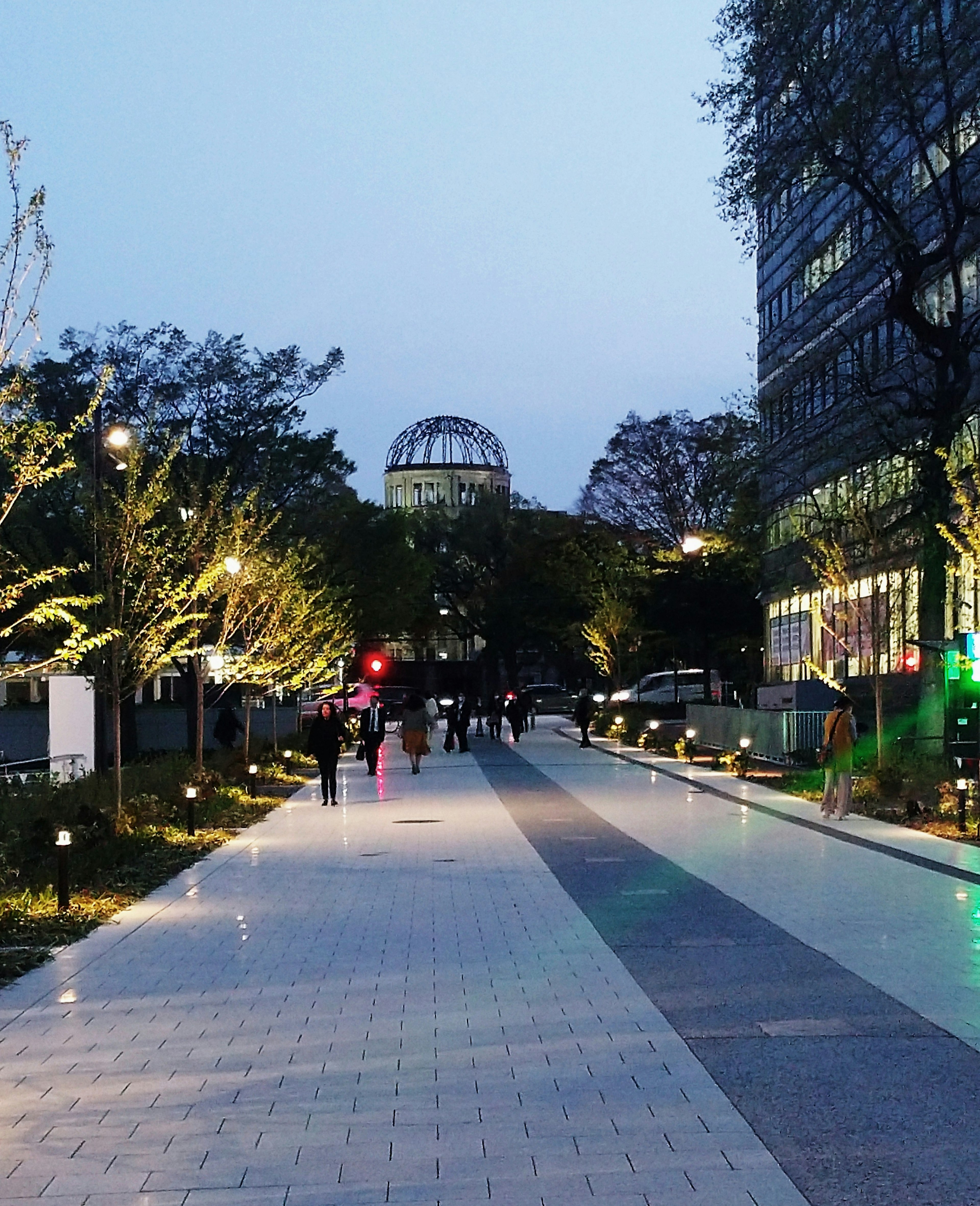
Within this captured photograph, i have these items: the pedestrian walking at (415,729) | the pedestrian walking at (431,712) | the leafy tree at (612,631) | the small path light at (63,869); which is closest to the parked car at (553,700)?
the leafy tree at (612,631)

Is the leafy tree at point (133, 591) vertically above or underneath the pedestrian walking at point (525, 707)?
above

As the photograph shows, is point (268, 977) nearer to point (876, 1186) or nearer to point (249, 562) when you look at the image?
point (876, 1186)

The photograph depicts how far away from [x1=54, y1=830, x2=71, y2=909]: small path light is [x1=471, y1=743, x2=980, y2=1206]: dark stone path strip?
4.44 meters

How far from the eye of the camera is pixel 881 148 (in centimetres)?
3272

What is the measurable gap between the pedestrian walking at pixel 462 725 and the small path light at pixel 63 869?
34109 mm

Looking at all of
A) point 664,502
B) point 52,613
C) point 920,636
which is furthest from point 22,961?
point 664,502

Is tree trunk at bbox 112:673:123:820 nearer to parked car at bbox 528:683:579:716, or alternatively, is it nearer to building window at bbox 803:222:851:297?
building window at bbox 803:222:851:297

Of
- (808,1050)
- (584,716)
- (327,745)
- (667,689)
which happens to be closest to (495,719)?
(584,716)

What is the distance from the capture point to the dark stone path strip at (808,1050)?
21.4 ft

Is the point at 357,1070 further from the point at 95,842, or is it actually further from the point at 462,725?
the point at 462,725

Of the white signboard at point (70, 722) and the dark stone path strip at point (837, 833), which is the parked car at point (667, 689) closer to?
the dark stone path strip at point (837, 833)

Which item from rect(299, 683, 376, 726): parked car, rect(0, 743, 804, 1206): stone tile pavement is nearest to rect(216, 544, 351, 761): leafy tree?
rect(0, 743, 804, 1206): stone tile pavement

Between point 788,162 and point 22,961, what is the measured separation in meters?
23.7

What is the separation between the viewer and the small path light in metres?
14.0
